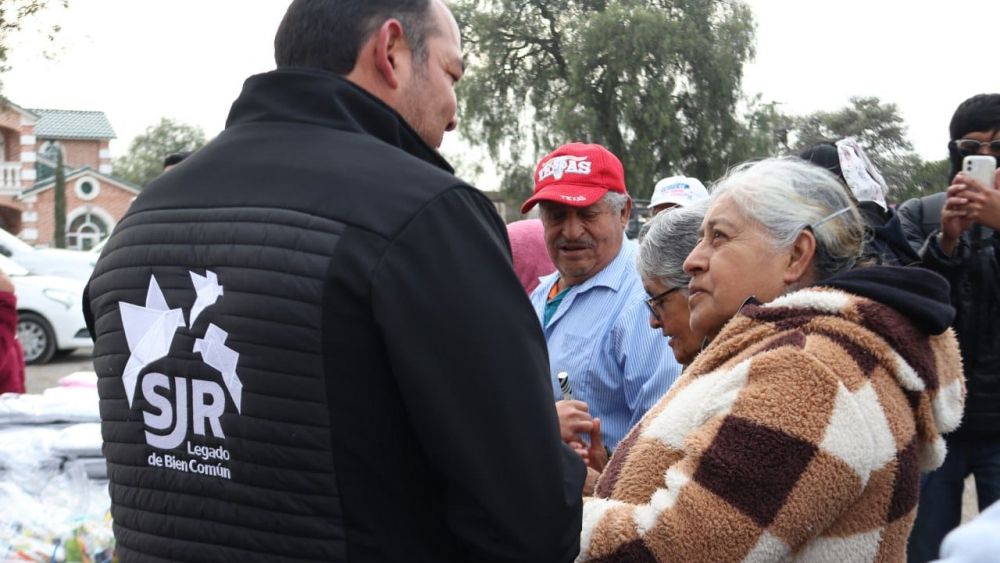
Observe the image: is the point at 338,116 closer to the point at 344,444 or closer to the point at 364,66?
the point at 364,66

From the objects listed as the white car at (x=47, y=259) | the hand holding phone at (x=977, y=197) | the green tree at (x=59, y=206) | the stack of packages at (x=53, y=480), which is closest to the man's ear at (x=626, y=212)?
the hand holding phone at (x=977, y=197)

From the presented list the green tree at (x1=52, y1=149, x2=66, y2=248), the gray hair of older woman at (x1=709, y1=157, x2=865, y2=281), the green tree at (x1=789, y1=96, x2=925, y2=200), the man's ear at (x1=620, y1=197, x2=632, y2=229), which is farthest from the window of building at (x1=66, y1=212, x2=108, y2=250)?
the gray hair of older woman at (x1=709, y1=157, x2=865, y2=281)

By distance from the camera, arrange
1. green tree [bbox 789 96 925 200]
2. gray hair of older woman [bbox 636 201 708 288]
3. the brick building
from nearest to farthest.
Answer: gray hair of older woman [bbox 636 201 708 288] < green tree [bbox 789 96 925 200] < the brick building

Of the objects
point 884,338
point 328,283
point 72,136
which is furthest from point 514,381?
point 72,136

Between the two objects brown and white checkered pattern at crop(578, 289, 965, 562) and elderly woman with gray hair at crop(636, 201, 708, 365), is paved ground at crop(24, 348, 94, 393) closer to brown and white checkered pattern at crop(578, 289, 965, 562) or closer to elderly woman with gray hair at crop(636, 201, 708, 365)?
elderly woman with gray hair at crop(636, 201, 708, 365)

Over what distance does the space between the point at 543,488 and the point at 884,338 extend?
2.56 feet

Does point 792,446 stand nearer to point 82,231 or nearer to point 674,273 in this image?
point 674,273

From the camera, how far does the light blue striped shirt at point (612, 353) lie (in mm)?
3131

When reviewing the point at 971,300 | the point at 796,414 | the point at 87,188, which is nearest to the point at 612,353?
the point at 971,300

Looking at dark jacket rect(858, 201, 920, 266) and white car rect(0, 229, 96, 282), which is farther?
white car rect(0, 229, 96, 282)

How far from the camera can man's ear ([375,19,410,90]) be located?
1.71 meters

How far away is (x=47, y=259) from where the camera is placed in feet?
49.2

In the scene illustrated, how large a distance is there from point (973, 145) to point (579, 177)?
4.51 ft

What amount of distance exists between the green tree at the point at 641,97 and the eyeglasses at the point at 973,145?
2823 cm
